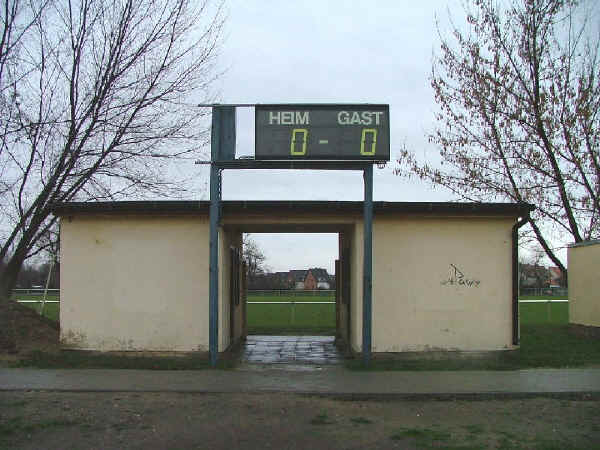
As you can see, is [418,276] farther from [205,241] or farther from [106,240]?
[106,240]

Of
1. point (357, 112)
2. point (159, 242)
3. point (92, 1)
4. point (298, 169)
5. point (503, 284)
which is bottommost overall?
point (503, 284)

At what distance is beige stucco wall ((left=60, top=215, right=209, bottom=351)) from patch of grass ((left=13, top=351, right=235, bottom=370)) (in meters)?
0.21

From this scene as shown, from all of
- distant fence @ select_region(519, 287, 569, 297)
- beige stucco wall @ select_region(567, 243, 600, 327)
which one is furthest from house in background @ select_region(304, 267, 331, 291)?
beige stucco wall @ select_region(567, 243, 600, 327)

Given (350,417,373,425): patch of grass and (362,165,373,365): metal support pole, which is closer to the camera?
(350,417,373,425): patch of grass

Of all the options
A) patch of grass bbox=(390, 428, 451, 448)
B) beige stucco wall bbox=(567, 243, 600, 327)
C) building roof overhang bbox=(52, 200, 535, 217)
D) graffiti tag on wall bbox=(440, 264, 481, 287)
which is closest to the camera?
patch of grass bbox=(390, 428, 451, 448)

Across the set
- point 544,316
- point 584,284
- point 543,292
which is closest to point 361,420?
point 584,284

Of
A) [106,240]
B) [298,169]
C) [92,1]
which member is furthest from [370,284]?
[92,1]

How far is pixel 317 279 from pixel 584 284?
83.5 metres

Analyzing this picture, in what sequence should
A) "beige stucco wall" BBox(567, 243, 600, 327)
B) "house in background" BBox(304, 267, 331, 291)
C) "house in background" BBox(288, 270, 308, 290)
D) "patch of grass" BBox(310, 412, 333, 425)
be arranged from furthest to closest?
1. "house in background" BBox(288, 270, 308, 290)
2. "house in background" BBox(304, 267, 331, 291)
3. "beige stucco wall" BBox(567, 243, 600, 327)
4. "patch of grass" BBox(310, 412, 333, 425)

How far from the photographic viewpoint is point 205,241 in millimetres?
12250

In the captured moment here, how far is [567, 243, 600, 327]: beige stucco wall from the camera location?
16.0 m

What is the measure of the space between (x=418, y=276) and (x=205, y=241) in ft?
14.5

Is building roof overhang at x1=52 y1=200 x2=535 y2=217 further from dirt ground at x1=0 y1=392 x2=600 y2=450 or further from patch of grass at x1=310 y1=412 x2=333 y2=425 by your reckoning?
patch of grass at x1=310 y1=412 x2=333 y2=425

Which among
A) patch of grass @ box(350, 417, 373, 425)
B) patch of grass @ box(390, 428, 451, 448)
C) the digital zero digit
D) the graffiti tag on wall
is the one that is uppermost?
the digital zero digit
